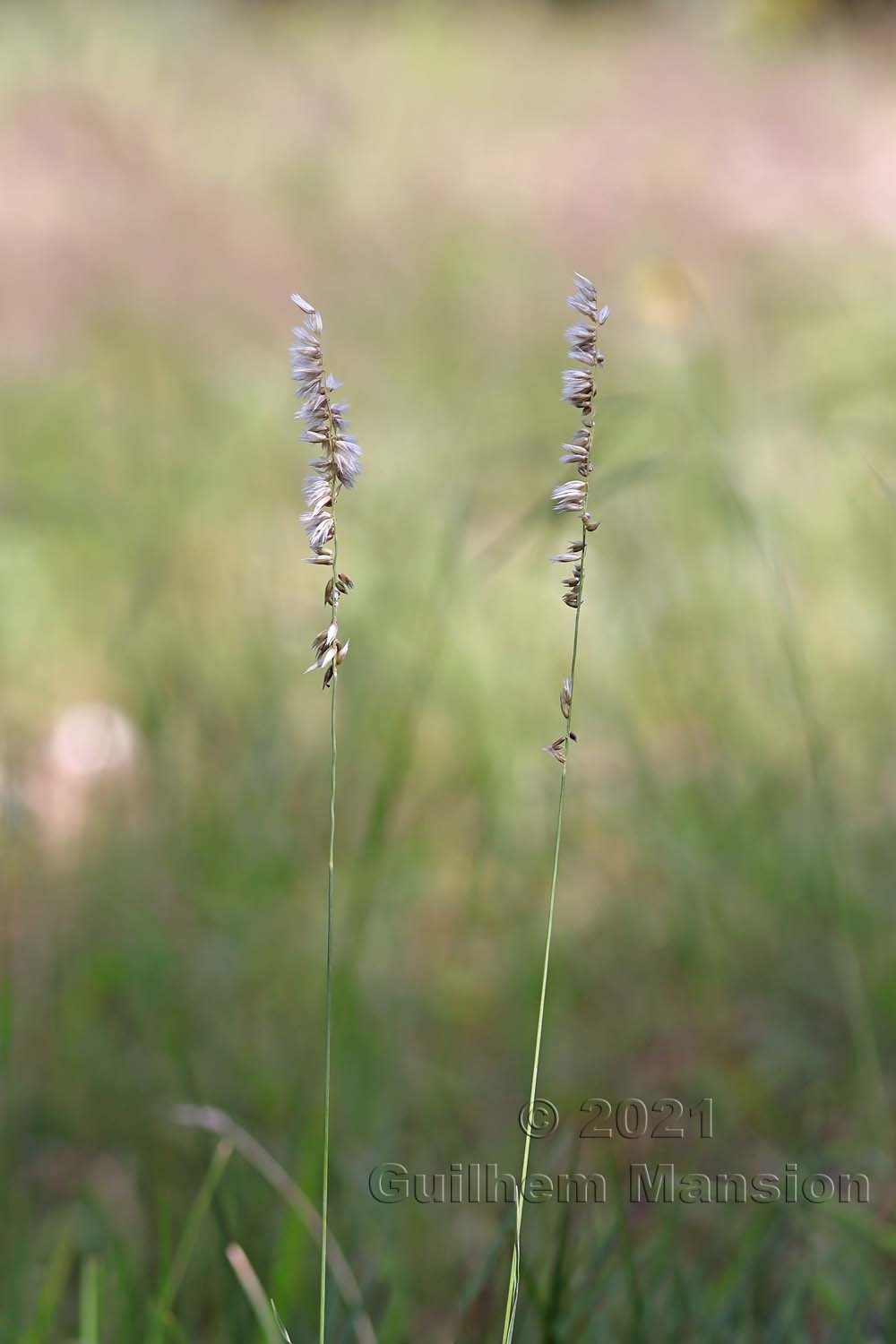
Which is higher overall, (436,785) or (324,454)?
(324,454)

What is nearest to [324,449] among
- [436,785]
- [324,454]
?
[324,454]

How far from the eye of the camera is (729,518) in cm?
234

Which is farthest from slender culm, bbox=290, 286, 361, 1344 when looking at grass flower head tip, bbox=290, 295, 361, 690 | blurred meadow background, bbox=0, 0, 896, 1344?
blurred meadow background, bbox=0, 0, 896, 1344

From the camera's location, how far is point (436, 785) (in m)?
2.00

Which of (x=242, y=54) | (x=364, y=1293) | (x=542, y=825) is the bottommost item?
(x=364, y=1293)

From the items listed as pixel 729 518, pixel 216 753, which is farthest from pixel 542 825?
pixel 729 518

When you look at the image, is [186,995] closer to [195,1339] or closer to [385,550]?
[195,1339]

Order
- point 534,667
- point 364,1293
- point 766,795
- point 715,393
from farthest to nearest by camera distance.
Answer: point 715,393
point 534,667
point 766,795
point 364,1293

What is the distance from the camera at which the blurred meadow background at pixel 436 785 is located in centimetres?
116

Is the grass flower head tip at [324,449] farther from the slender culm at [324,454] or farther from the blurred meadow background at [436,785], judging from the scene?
the blurred meadow background at [436,785]

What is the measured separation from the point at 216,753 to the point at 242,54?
519 cm

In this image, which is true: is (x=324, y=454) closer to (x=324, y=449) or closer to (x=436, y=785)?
(x=324, y=449)

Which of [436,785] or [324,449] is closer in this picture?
[324,449]

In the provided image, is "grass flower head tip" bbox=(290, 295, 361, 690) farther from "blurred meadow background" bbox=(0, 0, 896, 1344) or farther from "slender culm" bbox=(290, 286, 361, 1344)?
"blurred meadow background" bbox=(0, 0, 896, 1344)
